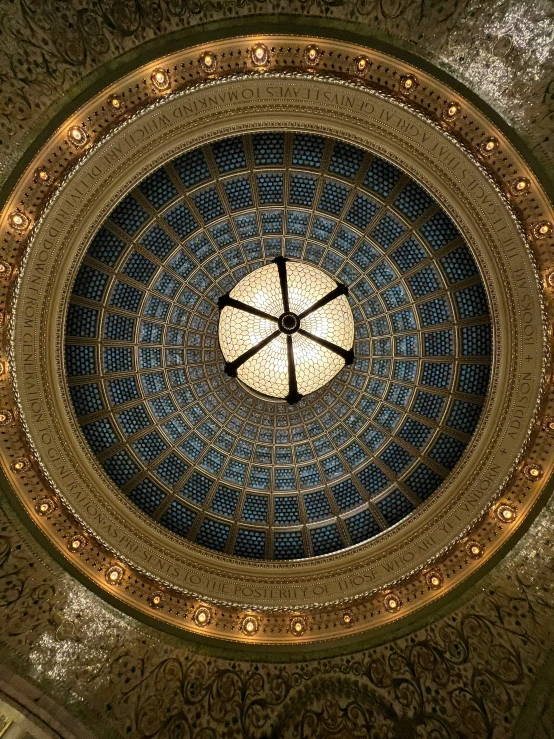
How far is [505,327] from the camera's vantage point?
23.2 feet

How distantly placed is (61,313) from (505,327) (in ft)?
24.8

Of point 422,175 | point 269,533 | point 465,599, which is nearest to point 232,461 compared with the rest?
point 269,533

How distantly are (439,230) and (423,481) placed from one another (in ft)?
16.4

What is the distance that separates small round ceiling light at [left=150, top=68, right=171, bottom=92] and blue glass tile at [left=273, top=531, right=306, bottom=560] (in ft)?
27.6

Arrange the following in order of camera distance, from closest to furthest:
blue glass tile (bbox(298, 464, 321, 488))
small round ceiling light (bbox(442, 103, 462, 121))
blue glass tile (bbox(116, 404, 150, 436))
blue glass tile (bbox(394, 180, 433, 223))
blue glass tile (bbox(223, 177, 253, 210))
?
1. small round ceiling light (bbox(442, 103, 462, 121))
2. blue glass tile (bbox(394, 180, 433, 223))
3. blue glass tile (bbox(223, 177, 253, 210))
4. blue glass tile (bbox(116, 404, 150, 436))
5. blue glass tile (bbox(298, 464, 321, 488))

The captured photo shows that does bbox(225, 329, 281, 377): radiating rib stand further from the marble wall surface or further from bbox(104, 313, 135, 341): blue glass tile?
the marble wall surface

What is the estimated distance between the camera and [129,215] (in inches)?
293

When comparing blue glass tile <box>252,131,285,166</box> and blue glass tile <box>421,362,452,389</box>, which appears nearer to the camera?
blue glass tile <box>252,131,285,166</box>

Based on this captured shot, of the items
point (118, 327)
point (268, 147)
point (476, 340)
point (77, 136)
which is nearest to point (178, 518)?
point (118, 327)

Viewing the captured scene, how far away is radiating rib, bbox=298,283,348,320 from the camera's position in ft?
20.5

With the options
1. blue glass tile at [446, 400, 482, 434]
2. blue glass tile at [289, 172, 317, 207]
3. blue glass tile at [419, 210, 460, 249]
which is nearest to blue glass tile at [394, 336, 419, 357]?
blue glass tile at [446, 400, 482, 434]

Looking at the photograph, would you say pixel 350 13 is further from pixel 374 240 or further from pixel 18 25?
pixel 18 25

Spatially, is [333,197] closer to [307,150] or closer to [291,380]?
[307,150]

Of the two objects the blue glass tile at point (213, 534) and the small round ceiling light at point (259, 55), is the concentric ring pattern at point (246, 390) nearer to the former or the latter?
the blue glass tile at point (213, 534)
